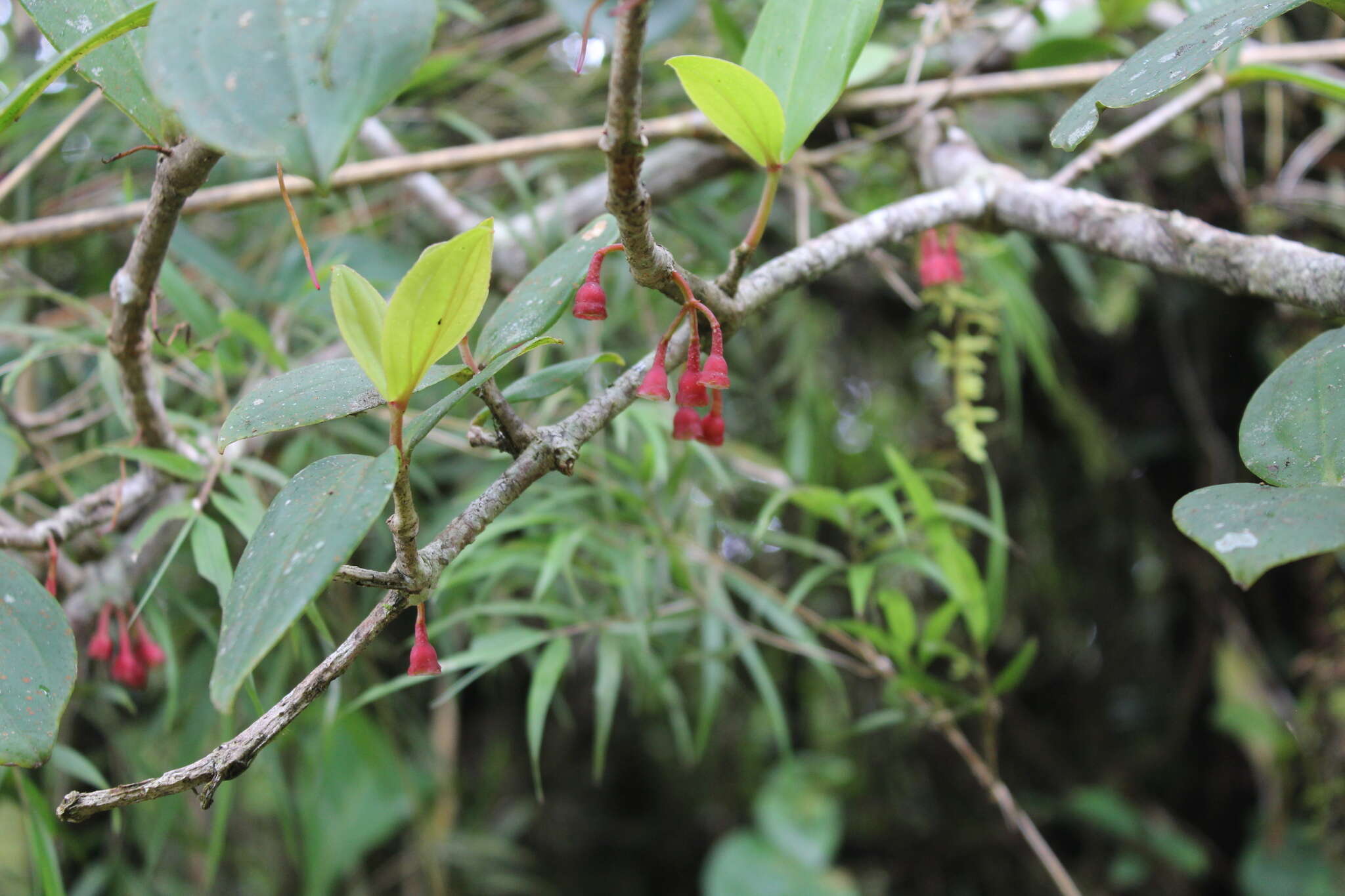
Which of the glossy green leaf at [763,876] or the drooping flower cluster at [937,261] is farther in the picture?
the glossy green leaf at [763,876]

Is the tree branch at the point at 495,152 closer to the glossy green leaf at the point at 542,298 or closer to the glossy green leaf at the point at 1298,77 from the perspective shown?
the glossy green leaf at the point at 1298,77

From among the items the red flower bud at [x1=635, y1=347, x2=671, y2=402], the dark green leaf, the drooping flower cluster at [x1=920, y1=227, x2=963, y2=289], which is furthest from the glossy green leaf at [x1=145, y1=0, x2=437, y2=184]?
the dark green leaf

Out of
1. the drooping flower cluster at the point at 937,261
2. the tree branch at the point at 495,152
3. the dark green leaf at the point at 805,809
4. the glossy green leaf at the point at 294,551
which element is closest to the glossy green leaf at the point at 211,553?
the glossy green leaf at the point at 294,551

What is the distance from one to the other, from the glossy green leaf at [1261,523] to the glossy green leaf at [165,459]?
1.83 feet

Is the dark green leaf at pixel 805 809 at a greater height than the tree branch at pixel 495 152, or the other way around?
the tree branch at pixel 495 152

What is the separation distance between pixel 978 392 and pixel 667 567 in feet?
1.08

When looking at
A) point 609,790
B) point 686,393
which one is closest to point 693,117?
point 686,393

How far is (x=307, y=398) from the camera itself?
349 millimetres

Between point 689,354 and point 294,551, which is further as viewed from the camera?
point 689,354

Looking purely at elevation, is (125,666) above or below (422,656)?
below

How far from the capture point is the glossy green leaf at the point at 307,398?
1.09ft

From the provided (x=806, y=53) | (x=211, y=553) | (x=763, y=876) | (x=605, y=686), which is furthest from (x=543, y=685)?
(x=763, y=876)

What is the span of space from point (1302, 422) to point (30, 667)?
56 cm

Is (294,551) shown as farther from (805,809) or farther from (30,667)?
(805,809)
